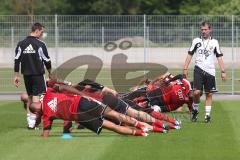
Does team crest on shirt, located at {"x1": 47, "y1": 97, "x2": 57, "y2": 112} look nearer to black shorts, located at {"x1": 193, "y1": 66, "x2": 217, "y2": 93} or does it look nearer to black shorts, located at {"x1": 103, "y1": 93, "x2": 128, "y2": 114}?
black shorts, located at {"x1": 103, "y1": 93, "x2": 128, "y2": 114}

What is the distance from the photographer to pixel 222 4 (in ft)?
237

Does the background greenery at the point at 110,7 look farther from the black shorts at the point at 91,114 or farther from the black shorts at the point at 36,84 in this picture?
the black shorts at the point at 91,114

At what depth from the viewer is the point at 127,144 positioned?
14812 millimetres

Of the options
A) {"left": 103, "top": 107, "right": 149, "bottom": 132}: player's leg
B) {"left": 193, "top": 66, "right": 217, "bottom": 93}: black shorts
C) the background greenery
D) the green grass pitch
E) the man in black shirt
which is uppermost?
the background greenery

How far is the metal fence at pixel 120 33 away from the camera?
31922mm

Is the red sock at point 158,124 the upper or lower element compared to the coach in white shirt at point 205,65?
lower

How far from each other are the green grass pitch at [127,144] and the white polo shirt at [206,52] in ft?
4.81

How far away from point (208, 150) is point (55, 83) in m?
4.12

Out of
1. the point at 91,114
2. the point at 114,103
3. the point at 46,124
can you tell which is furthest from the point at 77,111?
the point at 114,103

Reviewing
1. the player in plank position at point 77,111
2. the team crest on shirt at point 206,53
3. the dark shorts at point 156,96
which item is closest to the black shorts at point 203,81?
the team crest on shirt at point 206,53

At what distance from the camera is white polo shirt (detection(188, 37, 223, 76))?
19.7 meters

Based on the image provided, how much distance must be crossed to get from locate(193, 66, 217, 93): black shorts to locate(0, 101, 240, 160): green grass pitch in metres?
1.07

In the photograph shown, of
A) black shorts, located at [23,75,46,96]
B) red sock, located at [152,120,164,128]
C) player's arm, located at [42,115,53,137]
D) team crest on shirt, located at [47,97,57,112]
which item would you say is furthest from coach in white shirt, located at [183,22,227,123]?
team crest on shirt, located at [47,97,57,112]

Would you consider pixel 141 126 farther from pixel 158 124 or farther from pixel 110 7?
pixel 110 7
